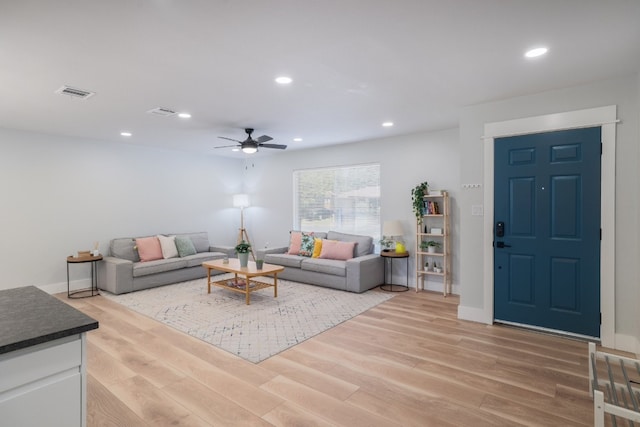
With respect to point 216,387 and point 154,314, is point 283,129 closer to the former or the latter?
point 154,314

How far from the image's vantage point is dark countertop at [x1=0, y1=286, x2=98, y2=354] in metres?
1.27

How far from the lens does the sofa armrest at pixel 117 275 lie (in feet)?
17.5

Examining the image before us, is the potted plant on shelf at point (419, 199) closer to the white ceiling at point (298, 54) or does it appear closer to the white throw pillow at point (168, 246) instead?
the white ceiling at point (298, 54)

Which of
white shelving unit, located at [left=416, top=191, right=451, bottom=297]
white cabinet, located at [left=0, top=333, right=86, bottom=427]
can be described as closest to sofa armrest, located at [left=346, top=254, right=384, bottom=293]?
white shelving unit, located at [left=416, top=191, right=451, bottom=297]

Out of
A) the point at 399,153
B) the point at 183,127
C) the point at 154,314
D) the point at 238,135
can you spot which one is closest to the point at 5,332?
the point at 154,314

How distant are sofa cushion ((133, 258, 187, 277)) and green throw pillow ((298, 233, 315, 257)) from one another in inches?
84.3

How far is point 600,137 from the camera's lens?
3.38m

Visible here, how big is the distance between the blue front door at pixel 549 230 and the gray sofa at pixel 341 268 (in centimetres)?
203

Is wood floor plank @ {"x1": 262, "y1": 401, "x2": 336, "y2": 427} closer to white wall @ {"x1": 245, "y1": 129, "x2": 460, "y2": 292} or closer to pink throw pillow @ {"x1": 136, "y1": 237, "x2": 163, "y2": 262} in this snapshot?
white wall @ {"x1": 245, "y1": 129, "x2": 460, "y2": 292}

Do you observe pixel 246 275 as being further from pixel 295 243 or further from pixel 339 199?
pixel 339 199

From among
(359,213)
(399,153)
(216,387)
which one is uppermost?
(399,153)

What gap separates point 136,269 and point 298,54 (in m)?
4.52

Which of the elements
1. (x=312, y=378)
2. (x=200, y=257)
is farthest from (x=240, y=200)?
(x=312, y=378)

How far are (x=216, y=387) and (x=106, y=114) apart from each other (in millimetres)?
3619
